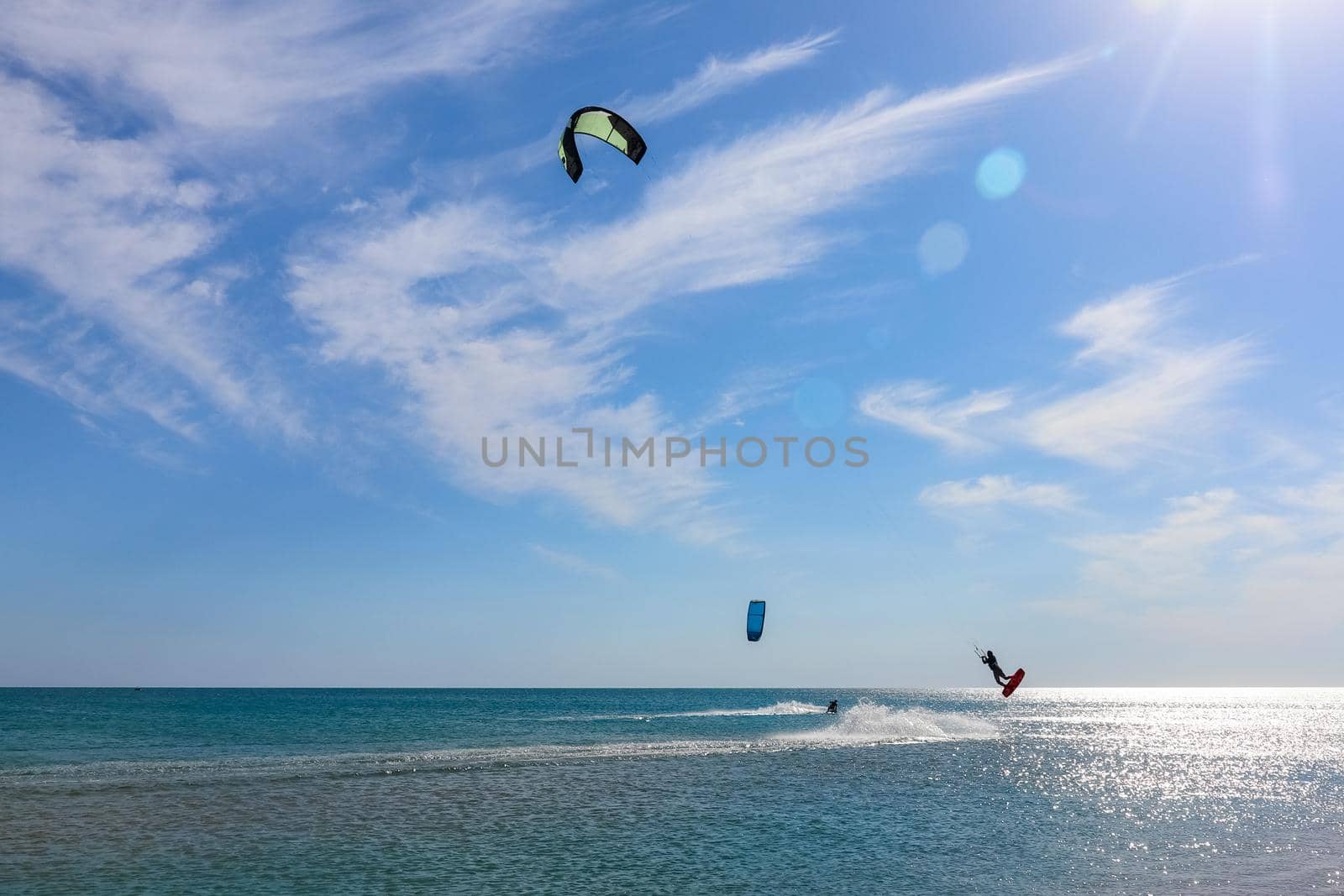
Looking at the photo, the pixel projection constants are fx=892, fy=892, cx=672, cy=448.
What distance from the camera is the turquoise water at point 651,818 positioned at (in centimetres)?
1606

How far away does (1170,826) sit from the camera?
74.6 ft

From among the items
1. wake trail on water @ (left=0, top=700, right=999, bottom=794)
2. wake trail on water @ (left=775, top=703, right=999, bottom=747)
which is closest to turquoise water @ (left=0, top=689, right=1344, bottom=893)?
wake trail on water @ (left=0, top=700, right=999, bottom=794)

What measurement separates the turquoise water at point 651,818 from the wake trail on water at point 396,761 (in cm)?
22

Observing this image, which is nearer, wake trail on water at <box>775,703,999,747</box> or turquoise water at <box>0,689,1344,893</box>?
turquoise water at <box>0,689,1344,893</box>

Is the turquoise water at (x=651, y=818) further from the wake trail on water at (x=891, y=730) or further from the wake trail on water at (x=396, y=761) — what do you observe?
the wake trail on water at (x=891, y=730)

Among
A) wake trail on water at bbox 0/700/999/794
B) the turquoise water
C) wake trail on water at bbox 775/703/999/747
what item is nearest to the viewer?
the turquoise water

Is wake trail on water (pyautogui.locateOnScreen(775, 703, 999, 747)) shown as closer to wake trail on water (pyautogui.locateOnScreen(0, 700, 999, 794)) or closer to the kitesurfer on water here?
wake trail on water (pyautogui.locateOnScreen(0, 700, 999, 794))

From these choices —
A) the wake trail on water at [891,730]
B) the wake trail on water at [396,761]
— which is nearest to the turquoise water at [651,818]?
the wake trail on water at [396,761]

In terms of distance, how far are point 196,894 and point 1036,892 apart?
1416 cm

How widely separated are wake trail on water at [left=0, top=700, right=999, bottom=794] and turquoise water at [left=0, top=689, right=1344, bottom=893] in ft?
0.74

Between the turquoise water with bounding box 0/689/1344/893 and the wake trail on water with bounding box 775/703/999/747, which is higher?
the turquoise water with bounding box 0/689/1344/893

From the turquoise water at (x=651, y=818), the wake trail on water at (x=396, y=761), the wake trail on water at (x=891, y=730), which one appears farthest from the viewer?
the wake trail on water at (x=891, y=730)

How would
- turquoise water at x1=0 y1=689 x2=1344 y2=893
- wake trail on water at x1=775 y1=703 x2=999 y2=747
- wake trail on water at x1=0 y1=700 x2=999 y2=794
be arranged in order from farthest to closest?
wake trail on water at x1=775 y1=703 x2=999 y2=747 → wake trail on water at x1=0 y1=700 x2=999 y2=794 → turquoise water at x1=0 y1=689 x2=1344 y2=893

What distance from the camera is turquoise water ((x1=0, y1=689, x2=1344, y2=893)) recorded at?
16062 millimetres
